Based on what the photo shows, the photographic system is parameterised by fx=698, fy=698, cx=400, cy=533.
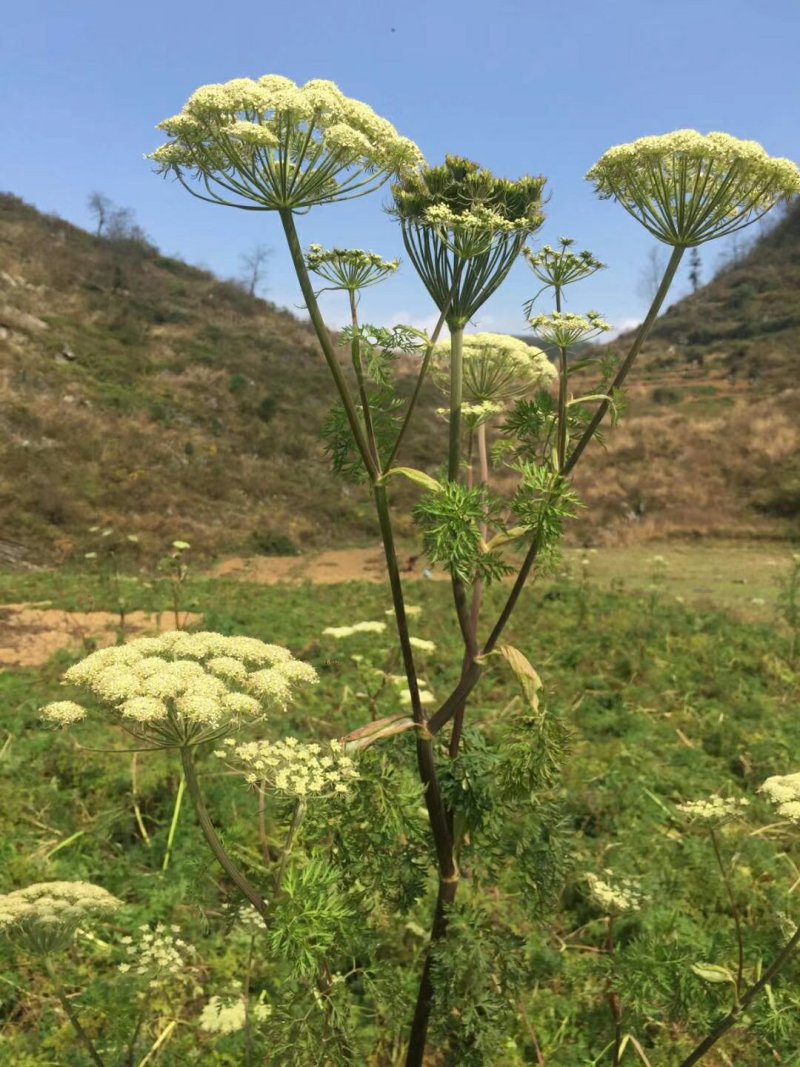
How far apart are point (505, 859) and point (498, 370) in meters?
2.93

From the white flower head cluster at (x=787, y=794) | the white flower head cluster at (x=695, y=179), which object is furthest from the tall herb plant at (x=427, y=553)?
the white flower head cluster at (x=787, y=794)

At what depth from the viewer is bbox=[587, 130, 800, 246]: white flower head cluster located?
2227mm

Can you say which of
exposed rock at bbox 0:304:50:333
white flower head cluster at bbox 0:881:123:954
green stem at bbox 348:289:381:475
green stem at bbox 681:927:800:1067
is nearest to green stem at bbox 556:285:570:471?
green stem at bbox 348:289:381:475

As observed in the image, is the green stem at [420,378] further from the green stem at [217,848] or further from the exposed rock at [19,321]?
the exposed rock at [19,321]

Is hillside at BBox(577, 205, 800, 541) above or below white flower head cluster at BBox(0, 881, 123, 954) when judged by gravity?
above

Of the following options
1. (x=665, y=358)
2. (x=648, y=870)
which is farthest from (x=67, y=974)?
(x=665, y=358)

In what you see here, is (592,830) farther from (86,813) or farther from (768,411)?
(768,411)

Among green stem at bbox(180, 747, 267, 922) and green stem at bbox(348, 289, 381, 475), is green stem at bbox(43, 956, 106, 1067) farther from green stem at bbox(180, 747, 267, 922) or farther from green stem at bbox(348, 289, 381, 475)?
green stem at bbox(348, 289, 381, 475)

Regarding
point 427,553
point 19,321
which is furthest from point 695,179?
point 19,321

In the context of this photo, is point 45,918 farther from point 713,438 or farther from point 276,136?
point 713,438

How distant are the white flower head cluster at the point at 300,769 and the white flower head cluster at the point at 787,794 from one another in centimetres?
167

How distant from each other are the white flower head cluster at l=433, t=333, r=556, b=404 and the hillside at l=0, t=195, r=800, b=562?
13.9m

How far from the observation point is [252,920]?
10.9ft

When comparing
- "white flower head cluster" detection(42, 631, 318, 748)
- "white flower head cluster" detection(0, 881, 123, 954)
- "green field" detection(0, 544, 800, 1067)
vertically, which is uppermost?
"white flower head cluster" detection(42, 631, 318, 748)
